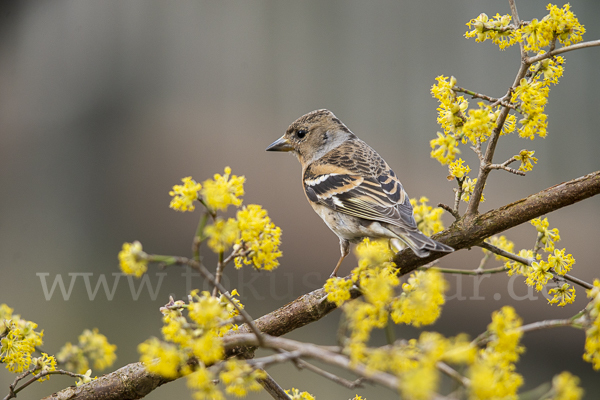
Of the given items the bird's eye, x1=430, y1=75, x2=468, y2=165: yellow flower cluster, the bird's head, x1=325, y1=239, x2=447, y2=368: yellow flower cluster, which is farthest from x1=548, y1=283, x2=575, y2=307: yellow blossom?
the bird's eye

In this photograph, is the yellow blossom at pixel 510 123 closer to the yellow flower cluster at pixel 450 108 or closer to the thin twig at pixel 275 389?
the yellow flower cluster at pixel 450 108

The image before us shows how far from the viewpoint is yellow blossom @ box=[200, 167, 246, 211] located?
1.13m

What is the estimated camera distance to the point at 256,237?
130 cm

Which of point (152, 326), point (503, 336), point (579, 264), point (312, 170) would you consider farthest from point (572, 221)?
point (503, 336)

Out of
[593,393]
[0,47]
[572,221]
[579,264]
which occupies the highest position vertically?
[0,47]

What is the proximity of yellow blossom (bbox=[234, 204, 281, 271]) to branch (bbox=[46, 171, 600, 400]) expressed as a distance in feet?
1.50

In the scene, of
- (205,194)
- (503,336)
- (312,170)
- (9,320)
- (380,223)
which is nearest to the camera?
(503,336)

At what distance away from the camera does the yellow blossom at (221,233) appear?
→ 1.10 meters

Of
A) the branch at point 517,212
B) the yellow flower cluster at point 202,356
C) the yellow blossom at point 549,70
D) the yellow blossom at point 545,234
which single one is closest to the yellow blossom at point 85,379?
the yellow flower cluster at point 202,356

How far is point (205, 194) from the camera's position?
1151 millimetres

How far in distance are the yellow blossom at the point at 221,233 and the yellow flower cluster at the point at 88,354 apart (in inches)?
23.5

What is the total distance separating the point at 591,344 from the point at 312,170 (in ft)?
7.36

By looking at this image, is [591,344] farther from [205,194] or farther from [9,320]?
[9,320]

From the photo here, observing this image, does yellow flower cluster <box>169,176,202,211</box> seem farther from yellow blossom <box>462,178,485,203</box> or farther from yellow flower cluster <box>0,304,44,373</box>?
yellow blossom <box>462,178,485,203</box>
